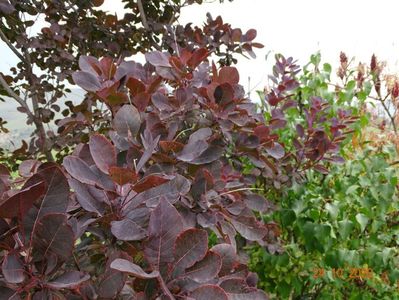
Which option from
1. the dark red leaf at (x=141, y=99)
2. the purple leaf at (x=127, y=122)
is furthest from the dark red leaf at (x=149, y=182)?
the dark red leaf at (x=141, y=99)

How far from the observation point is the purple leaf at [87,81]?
1.06 metres

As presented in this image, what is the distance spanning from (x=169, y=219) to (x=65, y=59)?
227 cm

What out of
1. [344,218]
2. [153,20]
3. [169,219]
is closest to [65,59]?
[153,20]

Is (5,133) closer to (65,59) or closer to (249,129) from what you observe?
(65,59)

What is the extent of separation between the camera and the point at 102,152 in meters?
0.74

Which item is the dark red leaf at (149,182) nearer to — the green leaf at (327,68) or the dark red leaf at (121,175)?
the dark red leaf at (121,175)

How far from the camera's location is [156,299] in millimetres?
625

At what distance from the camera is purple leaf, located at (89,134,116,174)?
729mm

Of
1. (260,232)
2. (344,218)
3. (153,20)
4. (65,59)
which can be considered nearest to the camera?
(260,232)

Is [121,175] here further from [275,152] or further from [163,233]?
[275,152]

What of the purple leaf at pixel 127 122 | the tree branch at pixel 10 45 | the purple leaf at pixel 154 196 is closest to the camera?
the purple leaf at pixel 154 196

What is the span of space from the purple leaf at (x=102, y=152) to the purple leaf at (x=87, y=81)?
0.36 metres

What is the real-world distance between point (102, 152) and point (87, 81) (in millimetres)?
386
